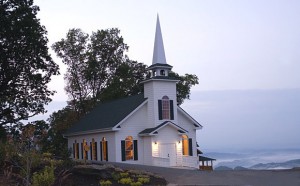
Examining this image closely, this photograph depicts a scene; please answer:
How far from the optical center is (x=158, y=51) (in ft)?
118

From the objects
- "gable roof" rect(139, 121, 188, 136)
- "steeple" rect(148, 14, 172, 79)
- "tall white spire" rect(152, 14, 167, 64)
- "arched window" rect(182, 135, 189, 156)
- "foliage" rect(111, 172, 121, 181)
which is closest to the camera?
"foliage" rect(111, 172, 121, 181)

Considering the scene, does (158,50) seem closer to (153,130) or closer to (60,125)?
(153,130)

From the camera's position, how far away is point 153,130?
3303 centimetres

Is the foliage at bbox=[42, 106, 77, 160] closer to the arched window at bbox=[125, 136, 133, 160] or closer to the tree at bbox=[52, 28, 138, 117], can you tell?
the tree at bbox=[52, 28, 138, 117]

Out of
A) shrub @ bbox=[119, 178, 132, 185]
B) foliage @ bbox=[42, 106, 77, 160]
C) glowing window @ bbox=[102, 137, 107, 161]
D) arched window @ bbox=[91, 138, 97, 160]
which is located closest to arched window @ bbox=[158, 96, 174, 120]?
glowing window @ bbox=[102, 137, 107, 161]

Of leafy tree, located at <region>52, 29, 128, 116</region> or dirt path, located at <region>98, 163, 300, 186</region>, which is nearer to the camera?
dirt path, located at <region>98, 163, 300, 186</region>

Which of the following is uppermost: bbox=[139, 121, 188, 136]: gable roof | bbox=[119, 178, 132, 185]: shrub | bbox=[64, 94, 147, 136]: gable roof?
bbox=[64, 94, 147, 136]: gable roof

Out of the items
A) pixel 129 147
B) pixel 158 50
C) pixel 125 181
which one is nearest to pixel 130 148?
pixel 129 147

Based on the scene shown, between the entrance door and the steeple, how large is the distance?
540 cm

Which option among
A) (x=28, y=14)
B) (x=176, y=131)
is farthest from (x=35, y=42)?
(x=176, y=131)

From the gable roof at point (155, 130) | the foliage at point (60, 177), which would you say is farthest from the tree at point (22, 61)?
the foliage at point (60, 177)

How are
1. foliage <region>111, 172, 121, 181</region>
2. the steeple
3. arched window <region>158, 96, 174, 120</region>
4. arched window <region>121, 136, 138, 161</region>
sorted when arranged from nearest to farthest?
1. foliage <region>111, 172, 121, 181</region>
2. arched window <region>121, 136, 138, 161</region>
3. arched window <region>158, 96, 174, 120</region>
4. the steeple

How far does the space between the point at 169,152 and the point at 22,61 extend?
15.0 m

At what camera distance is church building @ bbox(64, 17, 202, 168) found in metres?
33.3
